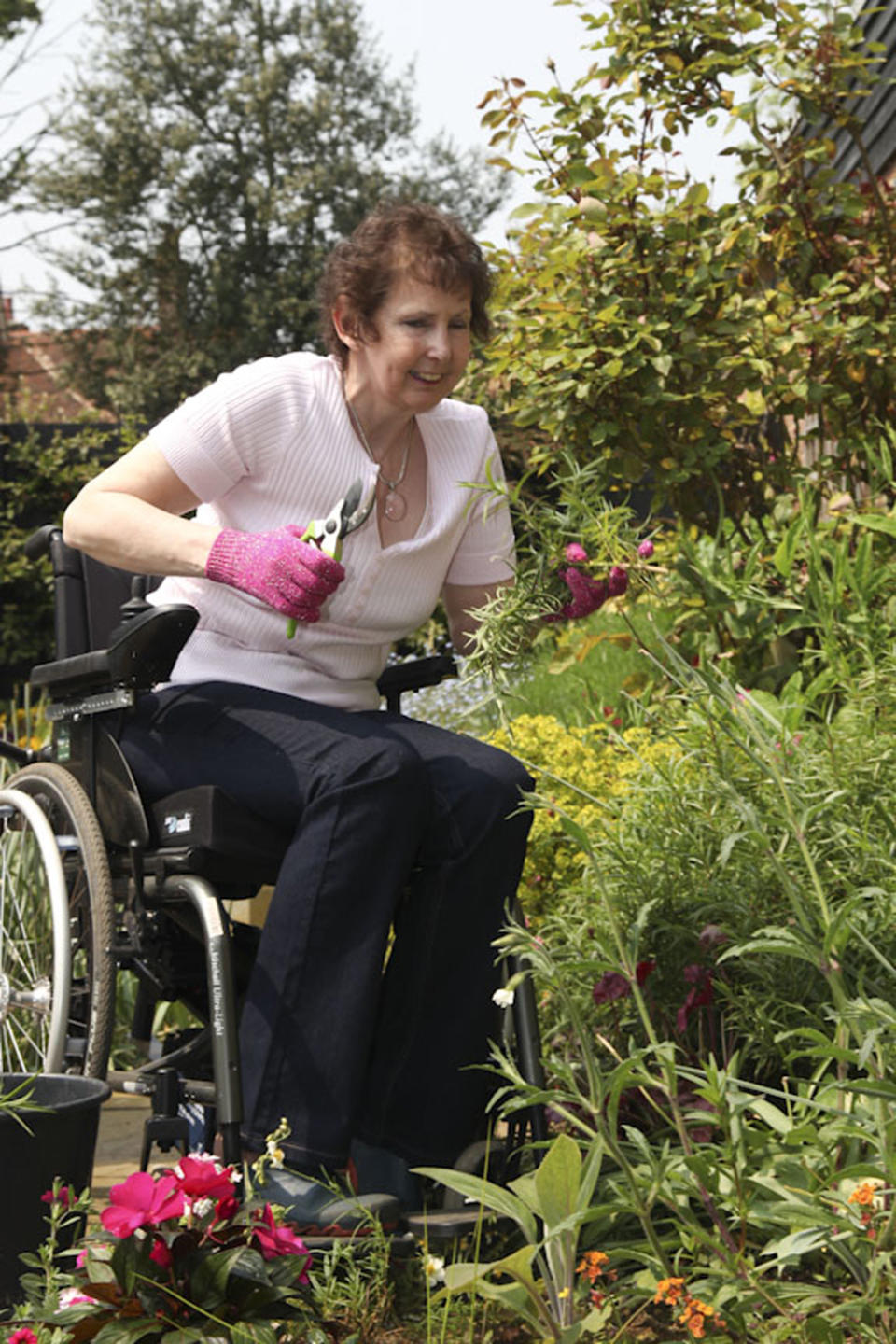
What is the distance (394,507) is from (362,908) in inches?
30.0

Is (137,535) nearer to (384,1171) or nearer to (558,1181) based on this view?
(384,1171)

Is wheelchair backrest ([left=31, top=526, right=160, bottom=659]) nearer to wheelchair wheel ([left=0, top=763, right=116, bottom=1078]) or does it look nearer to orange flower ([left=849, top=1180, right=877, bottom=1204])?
wheelchair wheel ([left=0, top=763, right=116, bottom=1078])

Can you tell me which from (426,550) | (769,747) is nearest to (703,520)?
(426,550)

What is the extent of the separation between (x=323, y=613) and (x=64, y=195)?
21.6 meters

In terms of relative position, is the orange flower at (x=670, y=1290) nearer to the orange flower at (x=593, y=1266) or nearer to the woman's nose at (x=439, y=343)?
the orange flower at (x=593, y=1266)

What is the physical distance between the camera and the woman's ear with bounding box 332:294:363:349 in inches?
90.1

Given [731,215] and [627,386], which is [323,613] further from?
[731,215]

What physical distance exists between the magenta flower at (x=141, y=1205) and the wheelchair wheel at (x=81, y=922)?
0.61m

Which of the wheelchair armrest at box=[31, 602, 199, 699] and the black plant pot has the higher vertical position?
the wheelchair armrest at box=[31, 602, 199, 699]

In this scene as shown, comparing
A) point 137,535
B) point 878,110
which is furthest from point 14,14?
point 137,535

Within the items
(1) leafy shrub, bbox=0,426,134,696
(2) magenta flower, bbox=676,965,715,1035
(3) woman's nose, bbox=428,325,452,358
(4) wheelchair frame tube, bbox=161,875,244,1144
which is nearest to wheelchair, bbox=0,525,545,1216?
(4) wheelchair frame tube, bbox=161,875,244,1144

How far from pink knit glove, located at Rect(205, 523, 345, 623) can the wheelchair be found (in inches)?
3.9

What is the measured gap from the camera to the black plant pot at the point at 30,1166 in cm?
166

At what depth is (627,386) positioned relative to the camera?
3215 mm
